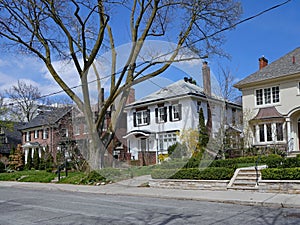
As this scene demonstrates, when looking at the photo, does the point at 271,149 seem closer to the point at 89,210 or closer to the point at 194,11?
the point at 194,11

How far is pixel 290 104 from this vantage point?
23203 millimetres

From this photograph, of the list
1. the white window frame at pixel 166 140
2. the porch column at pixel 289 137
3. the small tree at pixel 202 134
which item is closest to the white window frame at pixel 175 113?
the white window frame at pixel 166 140

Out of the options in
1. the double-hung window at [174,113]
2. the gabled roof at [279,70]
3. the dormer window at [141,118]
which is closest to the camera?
the gabled roof at [279,70]

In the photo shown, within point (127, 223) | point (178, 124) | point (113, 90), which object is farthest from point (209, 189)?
point (178, 124)

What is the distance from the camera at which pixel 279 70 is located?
2436cm

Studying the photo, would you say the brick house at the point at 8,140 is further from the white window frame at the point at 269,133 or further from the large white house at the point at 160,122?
the white window frame at the point at 269,133

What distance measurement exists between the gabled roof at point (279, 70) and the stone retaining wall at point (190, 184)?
1212 centimetres

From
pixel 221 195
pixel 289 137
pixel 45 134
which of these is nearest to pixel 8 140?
pixel 45 134

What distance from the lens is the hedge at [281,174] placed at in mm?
12086

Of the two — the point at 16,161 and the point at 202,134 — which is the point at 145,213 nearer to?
the point at 202,134

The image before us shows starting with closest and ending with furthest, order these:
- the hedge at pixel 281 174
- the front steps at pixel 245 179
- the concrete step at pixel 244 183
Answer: the hedge at pixel 281 174 → the front steps at pixel 245 179 → the concrete step at pixel 244 183

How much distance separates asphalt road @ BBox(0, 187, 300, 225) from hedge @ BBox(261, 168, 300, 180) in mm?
2717

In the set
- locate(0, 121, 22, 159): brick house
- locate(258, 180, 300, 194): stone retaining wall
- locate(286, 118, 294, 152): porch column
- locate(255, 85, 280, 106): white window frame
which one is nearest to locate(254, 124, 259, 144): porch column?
locate(255, 85, 280, 106): white window frame

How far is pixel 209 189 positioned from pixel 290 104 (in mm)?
11876
